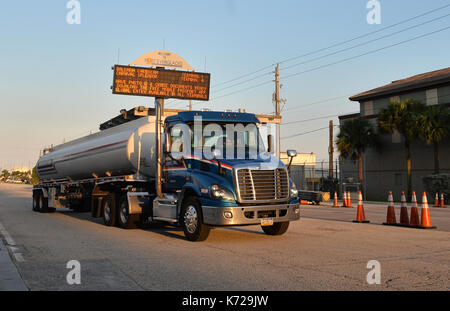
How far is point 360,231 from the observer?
40.7ft

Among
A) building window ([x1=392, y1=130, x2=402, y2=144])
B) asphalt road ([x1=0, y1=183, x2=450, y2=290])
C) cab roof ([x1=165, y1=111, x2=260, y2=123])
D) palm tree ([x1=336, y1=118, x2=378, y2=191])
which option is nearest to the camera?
asphalt road ([x1=0, y1=183, x2=450, y2=290])

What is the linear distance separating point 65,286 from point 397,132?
3797 centimetres

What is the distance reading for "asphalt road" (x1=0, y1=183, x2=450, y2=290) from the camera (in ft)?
19.9

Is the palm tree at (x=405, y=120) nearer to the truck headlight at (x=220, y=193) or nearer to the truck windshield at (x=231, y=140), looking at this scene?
the truck windshield at (x=231, y=140)

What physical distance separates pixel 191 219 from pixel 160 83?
21.6 meters

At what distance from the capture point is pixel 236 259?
7.93m

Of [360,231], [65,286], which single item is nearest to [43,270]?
[65,286]

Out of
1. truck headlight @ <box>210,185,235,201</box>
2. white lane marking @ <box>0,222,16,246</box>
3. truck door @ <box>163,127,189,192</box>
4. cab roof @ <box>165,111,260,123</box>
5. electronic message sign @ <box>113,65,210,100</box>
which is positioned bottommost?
white lane marking @ <box>0,222,16,246</box>

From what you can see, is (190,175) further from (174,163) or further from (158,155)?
(158,155)

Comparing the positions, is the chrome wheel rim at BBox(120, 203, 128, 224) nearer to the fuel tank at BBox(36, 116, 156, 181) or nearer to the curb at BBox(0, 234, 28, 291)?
the fuel tank at BBox(36, 116, 156, 181)

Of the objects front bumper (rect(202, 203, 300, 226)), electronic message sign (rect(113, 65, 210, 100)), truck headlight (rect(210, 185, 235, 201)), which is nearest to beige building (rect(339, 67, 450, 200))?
electronic message sign (rect(113, 65, 210, 100))

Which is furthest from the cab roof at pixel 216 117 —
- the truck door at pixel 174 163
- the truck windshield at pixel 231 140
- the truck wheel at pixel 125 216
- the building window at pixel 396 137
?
the building window at pixel 396 137

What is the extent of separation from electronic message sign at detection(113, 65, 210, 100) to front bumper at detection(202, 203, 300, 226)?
21.1 metres

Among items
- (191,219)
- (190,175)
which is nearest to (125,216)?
(191,219)
